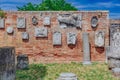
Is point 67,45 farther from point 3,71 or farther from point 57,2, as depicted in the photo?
point 57,2

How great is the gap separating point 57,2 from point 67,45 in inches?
501

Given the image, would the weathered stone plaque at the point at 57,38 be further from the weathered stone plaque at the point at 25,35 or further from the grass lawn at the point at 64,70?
the weathered stone plaque at the point at 25,35

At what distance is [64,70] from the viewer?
1641 centimetres

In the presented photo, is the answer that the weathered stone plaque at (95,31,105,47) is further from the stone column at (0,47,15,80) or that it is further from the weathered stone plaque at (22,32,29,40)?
the stone column at (0,47,15,80)

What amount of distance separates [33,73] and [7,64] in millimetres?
6497

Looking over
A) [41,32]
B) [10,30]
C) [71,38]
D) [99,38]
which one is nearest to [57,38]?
[71,38]

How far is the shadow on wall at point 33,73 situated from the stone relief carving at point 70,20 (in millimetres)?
2398

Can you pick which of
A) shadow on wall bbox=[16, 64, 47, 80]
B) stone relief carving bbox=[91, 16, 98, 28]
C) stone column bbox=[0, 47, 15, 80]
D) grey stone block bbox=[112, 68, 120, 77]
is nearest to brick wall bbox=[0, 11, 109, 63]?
stone relief carving bbox=[91, 16, 98, 28]

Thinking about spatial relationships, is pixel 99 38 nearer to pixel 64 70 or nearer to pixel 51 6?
pixel 64 70

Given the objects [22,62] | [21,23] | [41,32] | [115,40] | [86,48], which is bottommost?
[22,62]

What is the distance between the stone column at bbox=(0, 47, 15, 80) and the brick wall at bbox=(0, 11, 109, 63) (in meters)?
8.59

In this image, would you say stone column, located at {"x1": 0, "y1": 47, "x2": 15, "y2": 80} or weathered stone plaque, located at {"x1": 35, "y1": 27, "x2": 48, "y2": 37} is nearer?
stone column, located at {"x1": 0, "y1": 47, "x2": 15, "y2": 80}

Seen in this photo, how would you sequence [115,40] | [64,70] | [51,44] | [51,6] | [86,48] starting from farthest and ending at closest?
[51,6]
[51,44]
[86,48]
[115,40]
[64,70]

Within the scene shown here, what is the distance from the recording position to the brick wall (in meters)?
18.2
